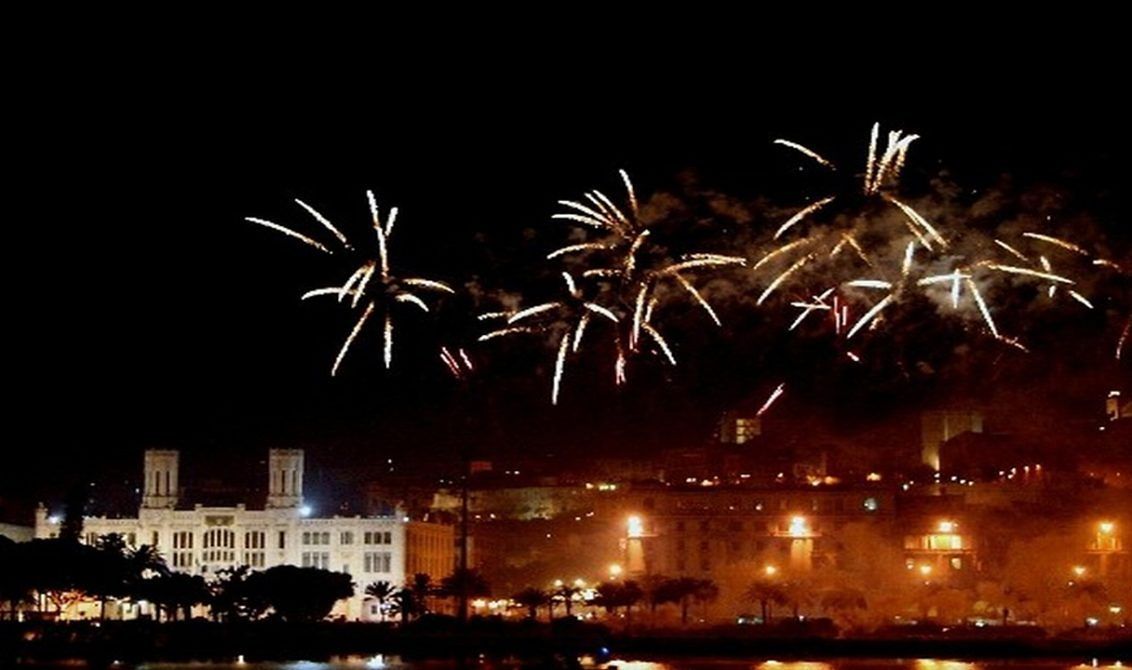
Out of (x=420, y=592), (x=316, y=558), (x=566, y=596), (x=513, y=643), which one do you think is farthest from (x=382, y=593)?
(x=513, y=643)

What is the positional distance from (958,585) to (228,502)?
37242mm

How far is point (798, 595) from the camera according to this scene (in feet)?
197

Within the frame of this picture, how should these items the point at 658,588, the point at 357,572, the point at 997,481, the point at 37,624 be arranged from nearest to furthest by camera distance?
the point at 37,624, the point at 658,588, the point at 997,481, the point at 357,572

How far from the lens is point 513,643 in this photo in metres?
47.2

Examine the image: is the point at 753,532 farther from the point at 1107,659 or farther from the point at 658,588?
the point at 1107,659

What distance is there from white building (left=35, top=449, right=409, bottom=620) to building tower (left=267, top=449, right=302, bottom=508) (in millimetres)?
430

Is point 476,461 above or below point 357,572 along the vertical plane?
above

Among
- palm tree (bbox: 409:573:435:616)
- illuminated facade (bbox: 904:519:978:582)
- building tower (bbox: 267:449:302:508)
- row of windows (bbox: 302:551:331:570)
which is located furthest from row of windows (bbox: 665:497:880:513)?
building tower (bbox: 267:449:302:508)

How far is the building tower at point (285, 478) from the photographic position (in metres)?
80.0

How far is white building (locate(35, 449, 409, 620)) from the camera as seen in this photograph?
78625 mm

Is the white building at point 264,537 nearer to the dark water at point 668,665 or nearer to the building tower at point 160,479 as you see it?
the building tower at point 160,479

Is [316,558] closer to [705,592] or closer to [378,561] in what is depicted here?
[378,561]

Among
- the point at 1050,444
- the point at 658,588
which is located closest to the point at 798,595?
A: the point at 658,588

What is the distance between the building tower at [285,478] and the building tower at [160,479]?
14.9 feet
